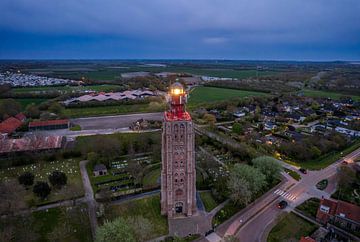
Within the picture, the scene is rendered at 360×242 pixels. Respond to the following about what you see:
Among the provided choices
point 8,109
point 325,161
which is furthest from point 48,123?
point 325,161

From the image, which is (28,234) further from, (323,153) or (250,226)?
(323,153)

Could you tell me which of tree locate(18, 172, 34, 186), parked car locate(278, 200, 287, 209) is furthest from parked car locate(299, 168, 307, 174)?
tree locate(18, 172, 34, 186)

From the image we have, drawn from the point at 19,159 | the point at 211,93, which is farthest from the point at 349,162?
the point at 211,93

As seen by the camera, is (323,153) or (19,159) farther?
(323,153)

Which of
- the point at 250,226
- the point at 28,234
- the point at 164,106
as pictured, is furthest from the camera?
the point at 164,106

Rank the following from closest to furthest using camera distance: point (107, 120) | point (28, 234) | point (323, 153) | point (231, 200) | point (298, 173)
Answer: point (28, 234) < point (231, 200) < point (298, 173) < point (323, 153) < point (107, 120)

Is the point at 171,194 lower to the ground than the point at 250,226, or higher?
higher

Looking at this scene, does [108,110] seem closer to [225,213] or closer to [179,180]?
[179,180]
